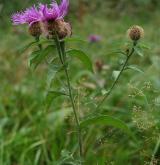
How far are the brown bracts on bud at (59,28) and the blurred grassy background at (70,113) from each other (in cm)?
22

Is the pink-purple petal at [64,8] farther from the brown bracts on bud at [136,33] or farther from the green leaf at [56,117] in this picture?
the green leaf at [56,117]

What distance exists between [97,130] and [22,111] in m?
0.66

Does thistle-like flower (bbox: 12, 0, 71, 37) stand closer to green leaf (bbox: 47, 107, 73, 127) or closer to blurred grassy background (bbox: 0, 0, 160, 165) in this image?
blurred grassy background (bbox: 0, 0, 160, 165)

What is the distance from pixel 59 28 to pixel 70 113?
2.36ft

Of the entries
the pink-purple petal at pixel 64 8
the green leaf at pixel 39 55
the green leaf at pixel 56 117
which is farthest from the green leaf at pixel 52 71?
the green leaf at pixel 56 117

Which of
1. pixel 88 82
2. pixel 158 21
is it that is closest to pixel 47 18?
pixel 88 82

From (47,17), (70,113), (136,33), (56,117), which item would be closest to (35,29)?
(47,17)

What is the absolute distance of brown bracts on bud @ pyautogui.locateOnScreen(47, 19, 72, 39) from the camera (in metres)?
1.51

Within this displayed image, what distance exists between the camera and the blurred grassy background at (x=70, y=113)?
1786mm

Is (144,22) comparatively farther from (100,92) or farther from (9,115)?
(100,92)

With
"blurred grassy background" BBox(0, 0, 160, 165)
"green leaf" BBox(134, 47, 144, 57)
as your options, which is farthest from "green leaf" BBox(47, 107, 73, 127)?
"green leaf" BBox(134, 47, 144, 57)

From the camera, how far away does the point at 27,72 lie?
4.26 meters

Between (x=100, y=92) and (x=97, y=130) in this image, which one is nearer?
(x=100, y=92)

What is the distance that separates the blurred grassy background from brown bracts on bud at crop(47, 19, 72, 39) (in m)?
0.22
